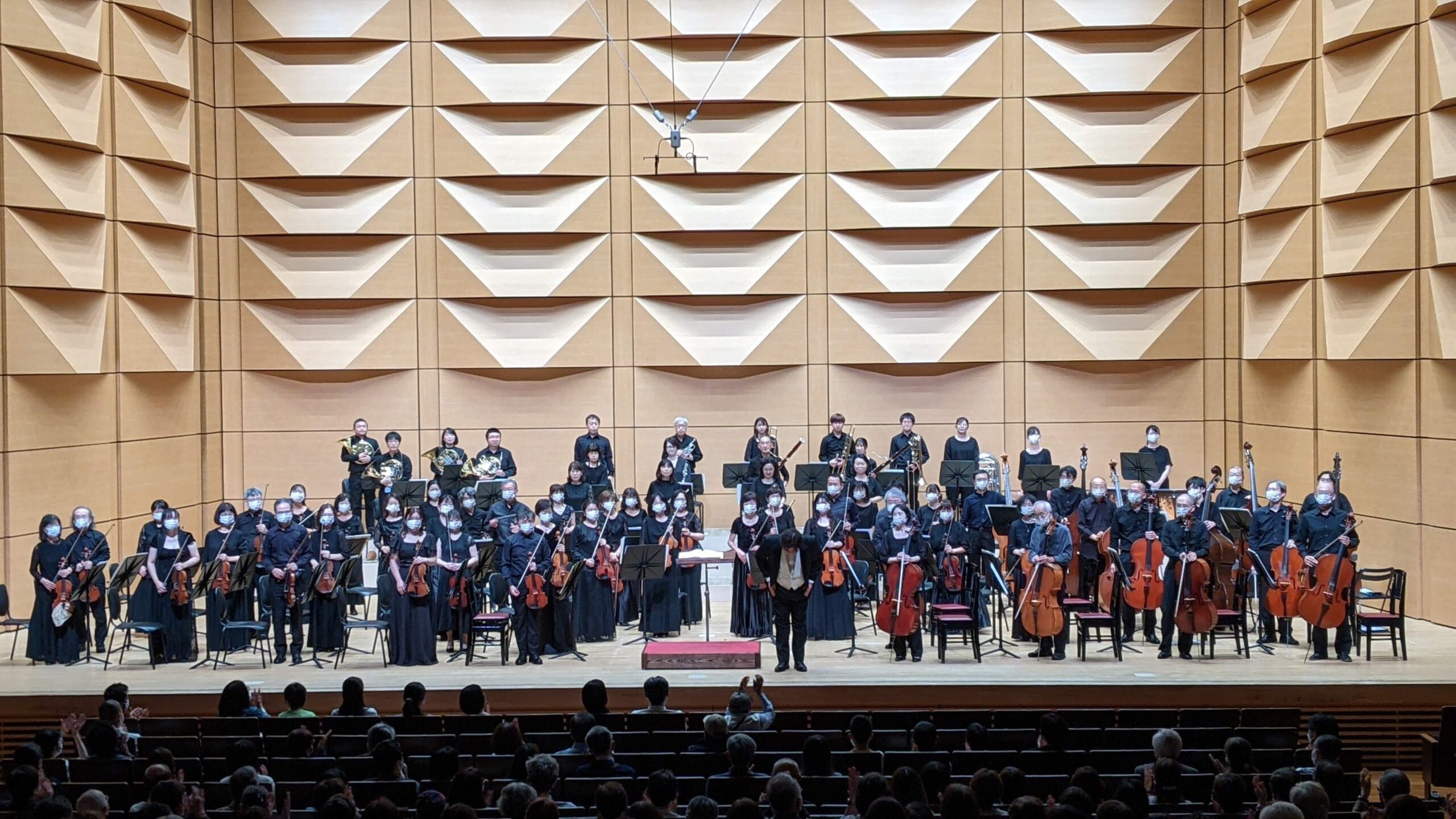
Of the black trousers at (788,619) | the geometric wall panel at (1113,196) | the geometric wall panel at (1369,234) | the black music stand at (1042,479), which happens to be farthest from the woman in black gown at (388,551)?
the geometric wall panel at (1369,234)

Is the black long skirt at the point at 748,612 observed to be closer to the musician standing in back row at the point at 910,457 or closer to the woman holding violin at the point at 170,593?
the musician standing in back row at the point at 910,457

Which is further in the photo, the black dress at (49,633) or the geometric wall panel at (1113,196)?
the geometric wall panel at (1113,196)

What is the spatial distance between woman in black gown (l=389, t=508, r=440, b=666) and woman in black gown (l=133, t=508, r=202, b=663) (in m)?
1.89

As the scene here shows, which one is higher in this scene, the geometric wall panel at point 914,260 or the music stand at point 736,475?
the geometric wall panel at point 914,260

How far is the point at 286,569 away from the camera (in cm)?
1179

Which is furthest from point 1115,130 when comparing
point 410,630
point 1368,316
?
point 410,630

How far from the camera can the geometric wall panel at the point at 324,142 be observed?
16.7 m

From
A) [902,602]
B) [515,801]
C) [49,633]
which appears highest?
[902,602]

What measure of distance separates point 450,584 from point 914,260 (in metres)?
7.99

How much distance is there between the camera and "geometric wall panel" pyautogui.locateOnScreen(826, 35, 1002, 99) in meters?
16.7

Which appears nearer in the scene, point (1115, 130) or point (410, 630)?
point (410, 630)

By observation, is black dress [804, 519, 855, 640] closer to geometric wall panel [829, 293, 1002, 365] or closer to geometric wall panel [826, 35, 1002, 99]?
geometric wall panel [829, 293, 1002, 365]

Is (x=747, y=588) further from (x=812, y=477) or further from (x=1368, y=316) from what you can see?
(x=1368, y=316)

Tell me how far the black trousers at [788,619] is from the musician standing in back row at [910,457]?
164 inches
